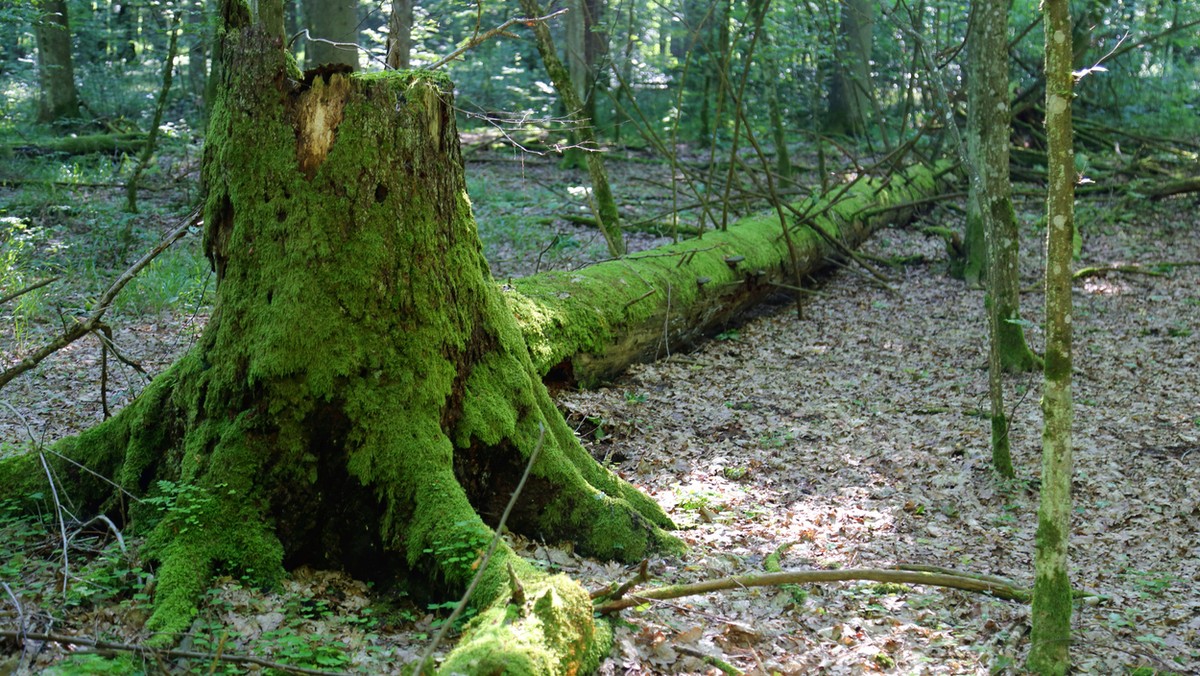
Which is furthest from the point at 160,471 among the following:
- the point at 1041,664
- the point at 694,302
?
the point at 694,302

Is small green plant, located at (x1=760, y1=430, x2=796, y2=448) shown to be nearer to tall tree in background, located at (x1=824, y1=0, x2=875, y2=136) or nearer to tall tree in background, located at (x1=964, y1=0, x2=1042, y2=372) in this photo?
tall tree in background, located at (x1=964, y1=0, x2=1042, y2=372)

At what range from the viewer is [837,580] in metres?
3.82

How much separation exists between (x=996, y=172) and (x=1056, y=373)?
3361 mm

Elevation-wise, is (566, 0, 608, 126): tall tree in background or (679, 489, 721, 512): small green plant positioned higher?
(566, 0, 608, 126): tall tree in background

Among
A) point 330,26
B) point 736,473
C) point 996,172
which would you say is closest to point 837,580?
point 736,473

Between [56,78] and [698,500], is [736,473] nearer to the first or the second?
[698,500]

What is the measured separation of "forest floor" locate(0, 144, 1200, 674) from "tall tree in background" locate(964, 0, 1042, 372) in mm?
817

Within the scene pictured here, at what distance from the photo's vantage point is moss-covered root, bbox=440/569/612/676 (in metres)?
2.75

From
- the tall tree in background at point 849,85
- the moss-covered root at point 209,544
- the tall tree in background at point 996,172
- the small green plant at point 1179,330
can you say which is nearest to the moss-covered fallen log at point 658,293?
the tall tree in background at point 996,172

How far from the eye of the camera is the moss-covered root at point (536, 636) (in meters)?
2.75

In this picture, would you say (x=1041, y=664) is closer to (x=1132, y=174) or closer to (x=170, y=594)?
(x=170, y=594)

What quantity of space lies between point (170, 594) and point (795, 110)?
745 inches

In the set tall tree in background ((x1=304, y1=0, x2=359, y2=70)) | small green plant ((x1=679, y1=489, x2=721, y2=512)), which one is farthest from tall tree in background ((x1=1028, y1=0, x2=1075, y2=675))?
tall tree in background ((x1=304, y1=0, x2=359, y2=70))

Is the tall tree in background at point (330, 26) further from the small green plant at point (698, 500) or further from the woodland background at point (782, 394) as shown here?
the small green plant at point (698, 500)
